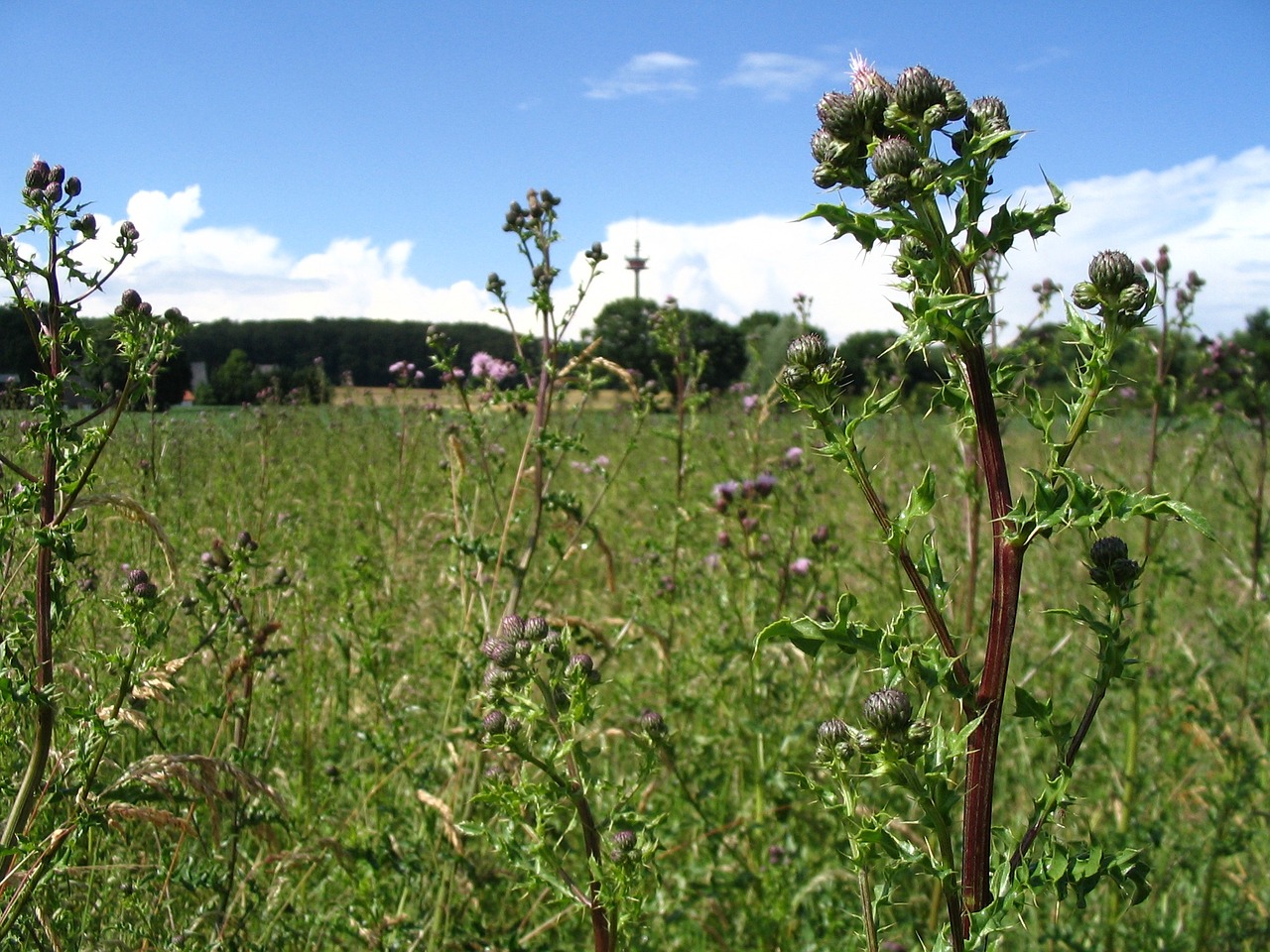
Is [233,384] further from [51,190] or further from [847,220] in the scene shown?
[847,220]

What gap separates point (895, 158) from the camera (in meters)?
1.20

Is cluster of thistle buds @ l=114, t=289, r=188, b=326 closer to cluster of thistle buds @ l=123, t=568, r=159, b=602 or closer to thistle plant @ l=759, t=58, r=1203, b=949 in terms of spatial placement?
cluster of thistle buds @ l=123, t=568, r=159, b=602

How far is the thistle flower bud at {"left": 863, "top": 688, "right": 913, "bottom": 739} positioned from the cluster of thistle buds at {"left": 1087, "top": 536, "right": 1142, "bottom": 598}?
345 millimetres

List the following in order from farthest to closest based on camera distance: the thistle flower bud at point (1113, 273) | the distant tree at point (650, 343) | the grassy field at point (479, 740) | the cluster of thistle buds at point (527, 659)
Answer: the distant tree at point (650, 343)
the grassy field at point (479, 740)
the cluster of thistle buds at point (527, 659)
the thistle flower bud at point (1113, 273)

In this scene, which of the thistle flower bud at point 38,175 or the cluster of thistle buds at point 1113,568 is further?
the thistle flower bud at point 38,175

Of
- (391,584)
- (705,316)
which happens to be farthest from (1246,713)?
(705,316)

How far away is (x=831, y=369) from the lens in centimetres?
135

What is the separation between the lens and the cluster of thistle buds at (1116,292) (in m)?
1.27

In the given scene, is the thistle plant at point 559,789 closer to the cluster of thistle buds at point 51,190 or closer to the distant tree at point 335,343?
the cluster of thistle buds at point 51,190

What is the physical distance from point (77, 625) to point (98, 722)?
3.13 ft

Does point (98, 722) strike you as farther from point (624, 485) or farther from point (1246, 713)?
point (624, 485)

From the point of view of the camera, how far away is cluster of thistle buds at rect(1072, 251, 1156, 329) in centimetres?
127

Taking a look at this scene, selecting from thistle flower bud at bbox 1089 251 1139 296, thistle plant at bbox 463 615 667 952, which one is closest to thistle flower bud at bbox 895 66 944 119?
thistle flower bud at bbox 1089 251 1139 296

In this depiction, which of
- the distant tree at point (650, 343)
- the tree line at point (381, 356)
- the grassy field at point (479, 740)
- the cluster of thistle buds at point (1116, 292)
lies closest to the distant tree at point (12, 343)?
the tree line at point (381, 356)
